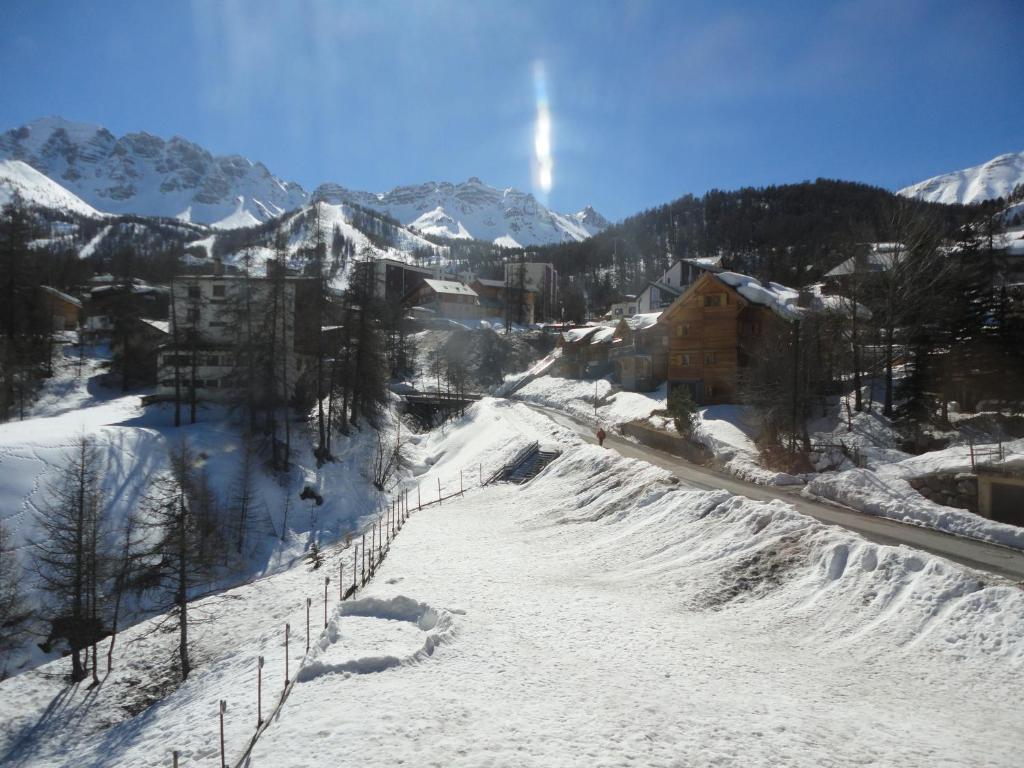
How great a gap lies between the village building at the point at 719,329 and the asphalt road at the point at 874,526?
14487 millimetres

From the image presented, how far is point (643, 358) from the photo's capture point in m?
55.9

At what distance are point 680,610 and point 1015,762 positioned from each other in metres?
7.40

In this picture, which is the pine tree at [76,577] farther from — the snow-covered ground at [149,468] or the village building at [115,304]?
the village building at [115,304]

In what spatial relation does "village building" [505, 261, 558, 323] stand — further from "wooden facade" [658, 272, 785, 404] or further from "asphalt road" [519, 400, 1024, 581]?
"asphalt road" [519, 400, 1024, 581]

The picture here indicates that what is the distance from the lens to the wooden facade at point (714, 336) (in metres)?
44.5

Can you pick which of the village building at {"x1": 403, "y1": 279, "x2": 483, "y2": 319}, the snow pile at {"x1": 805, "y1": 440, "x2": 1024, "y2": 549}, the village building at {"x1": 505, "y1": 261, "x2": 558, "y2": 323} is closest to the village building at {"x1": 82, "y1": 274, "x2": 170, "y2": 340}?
the village building at {"x1": 403, "y1": 279, "x2": 483, "y2": 319}

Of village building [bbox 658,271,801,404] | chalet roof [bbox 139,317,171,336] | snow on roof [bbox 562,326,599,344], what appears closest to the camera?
village building [bbox 658,271,801,404]

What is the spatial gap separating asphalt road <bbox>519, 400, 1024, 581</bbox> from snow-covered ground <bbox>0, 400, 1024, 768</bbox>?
3.00 meters

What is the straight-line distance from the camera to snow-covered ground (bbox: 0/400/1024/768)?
28.8ft

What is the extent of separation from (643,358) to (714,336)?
36.1ft

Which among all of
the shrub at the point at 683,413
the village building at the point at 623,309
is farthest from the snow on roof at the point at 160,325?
the village building at the point at 623,309

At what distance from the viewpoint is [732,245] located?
151250 millimetres

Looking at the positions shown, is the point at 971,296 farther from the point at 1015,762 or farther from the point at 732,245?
the point at 732,245

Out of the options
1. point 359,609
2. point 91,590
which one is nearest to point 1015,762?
point 359,609
